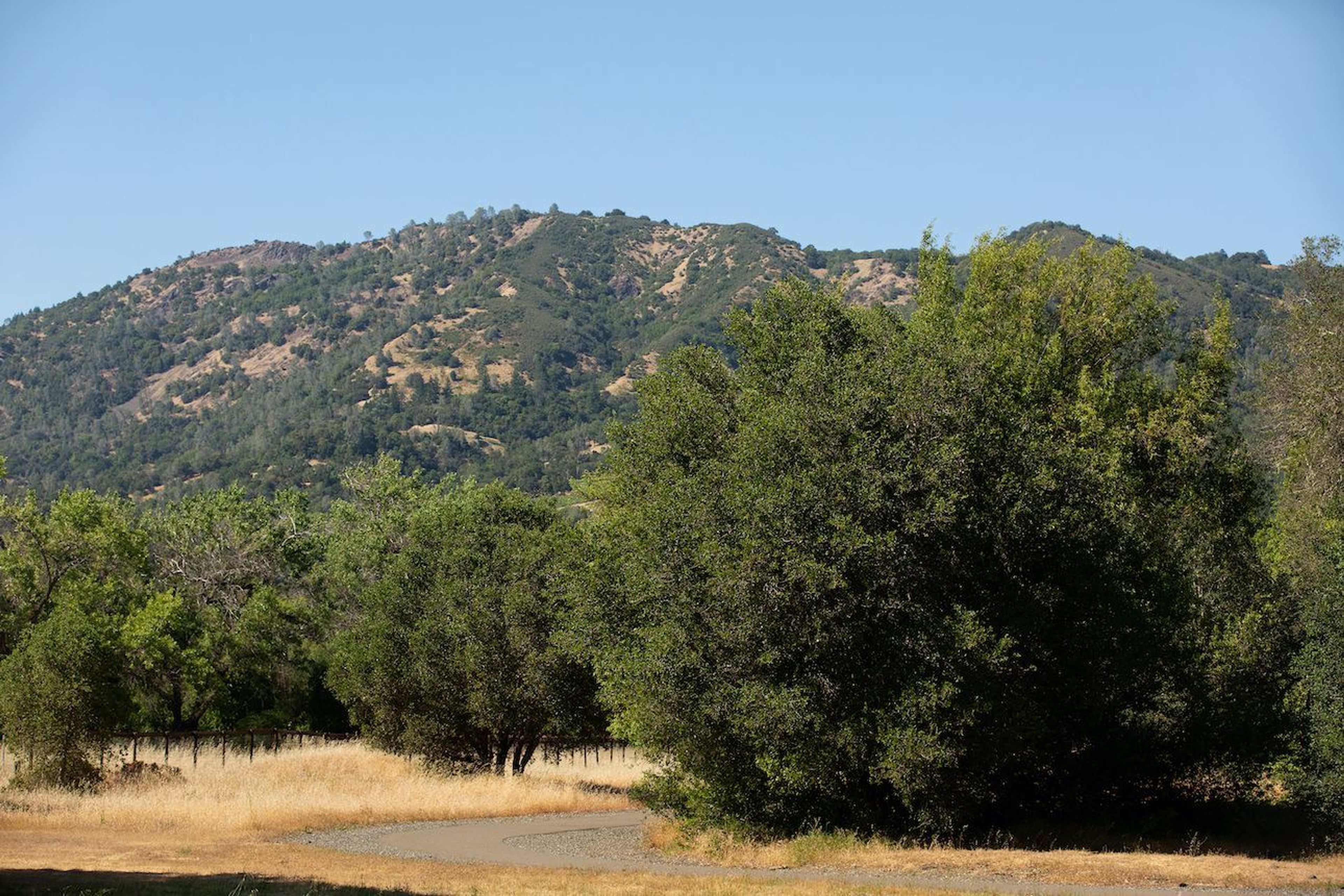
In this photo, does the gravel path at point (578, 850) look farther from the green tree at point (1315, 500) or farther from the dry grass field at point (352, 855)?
the green tree at point (1315, 500)

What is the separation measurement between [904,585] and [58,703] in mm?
23463

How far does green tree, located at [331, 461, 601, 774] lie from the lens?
3888 cm

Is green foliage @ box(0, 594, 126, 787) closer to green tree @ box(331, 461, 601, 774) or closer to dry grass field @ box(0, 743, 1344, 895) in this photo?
dry grass field @ box(0, 743, 1344, 895)

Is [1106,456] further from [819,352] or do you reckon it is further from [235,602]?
[235,602]

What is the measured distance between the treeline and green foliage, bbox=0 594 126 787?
103mm

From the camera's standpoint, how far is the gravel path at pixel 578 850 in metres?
19.2

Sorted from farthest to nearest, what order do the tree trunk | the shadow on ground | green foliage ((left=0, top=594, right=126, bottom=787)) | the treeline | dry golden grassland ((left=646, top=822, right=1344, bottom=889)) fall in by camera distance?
the tree trunk, green foliage ((left=0, top=594, right=126, bottom=787)), the treeline, dry golden grassland ((left=646, top=822, right=1344, bottom=889)), the shadow on ground

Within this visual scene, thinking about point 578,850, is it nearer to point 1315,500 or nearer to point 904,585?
point 904,585

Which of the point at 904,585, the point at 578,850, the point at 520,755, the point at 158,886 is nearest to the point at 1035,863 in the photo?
the point at 904,585

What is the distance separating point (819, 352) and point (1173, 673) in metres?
12.3

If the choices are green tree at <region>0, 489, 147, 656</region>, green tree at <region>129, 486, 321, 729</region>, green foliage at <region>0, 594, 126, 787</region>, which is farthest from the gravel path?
green tree at <region>0, 489, 147, 656</region>

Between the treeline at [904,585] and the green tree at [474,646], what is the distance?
0.47 feet

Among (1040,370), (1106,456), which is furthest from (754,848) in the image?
(1040,370)

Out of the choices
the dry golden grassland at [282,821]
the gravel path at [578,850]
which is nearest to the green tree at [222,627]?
the dry golden grassland at [282,821]
